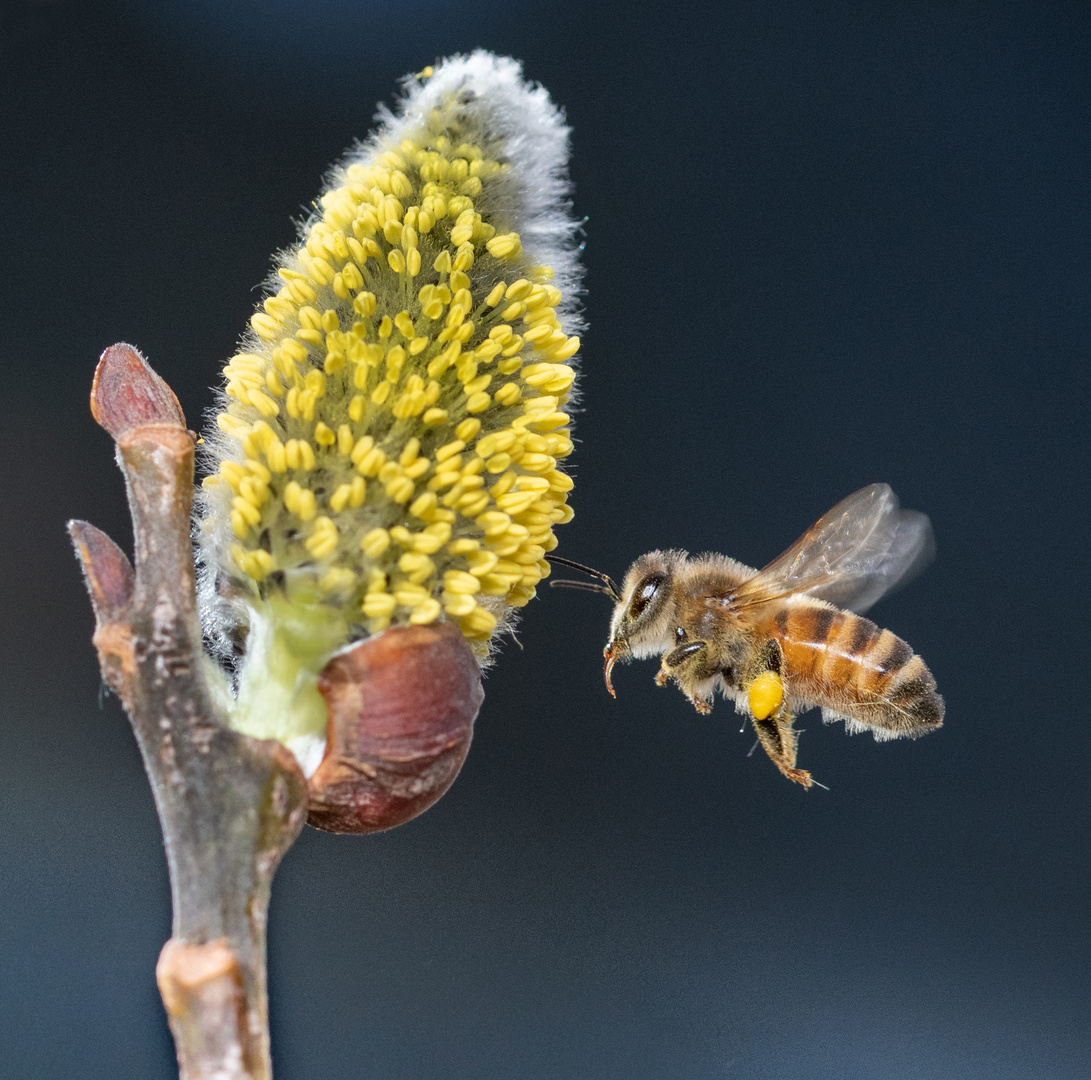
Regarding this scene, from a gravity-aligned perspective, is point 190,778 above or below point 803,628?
below

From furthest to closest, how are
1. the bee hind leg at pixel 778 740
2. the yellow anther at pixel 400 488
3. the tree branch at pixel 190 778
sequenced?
the bee hind leg at pixel 778 740 → the yellow anther at pixel 400 488 → the tree branch at pixel 190 778

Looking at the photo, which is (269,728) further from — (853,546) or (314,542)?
(853,546)

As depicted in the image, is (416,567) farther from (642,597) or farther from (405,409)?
(642,597)

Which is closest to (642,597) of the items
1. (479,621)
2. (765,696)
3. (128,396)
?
(765,696)

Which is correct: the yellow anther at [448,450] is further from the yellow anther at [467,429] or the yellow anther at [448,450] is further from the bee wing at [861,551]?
the bee wing at [861,551]

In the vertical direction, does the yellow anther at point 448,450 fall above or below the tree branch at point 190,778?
above

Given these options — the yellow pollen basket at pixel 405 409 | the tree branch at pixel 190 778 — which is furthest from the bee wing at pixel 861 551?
the tree branch at pixel 190 778

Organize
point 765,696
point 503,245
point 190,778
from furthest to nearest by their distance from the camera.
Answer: point 765,696 < point 503,245 < point 190,778
